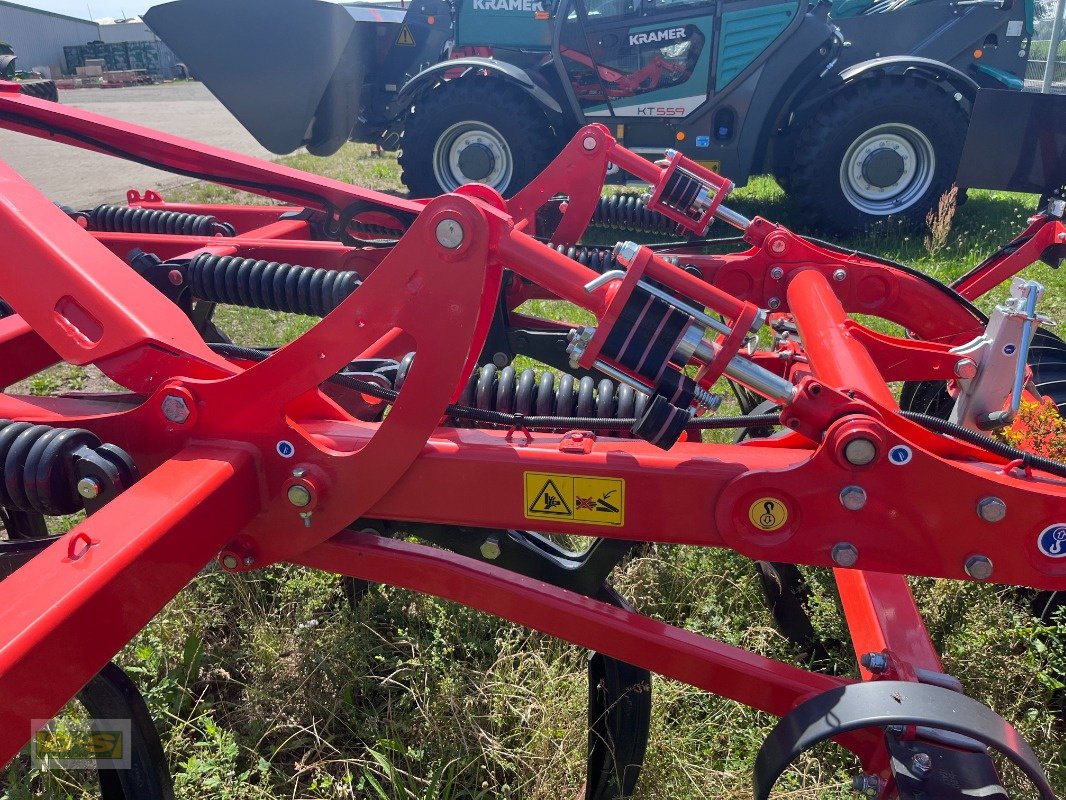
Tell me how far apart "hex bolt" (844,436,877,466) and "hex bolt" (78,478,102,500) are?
1.37 m

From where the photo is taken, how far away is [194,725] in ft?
7.61

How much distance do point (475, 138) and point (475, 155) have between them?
0.15m

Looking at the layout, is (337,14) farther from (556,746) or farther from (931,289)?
(556,746)

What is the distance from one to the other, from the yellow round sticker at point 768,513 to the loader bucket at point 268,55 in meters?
5.03

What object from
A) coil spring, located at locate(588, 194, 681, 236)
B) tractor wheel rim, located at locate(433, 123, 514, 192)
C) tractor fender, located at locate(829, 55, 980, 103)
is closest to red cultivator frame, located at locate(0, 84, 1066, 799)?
coil spring, located at locate(588, 194, 681, 236)

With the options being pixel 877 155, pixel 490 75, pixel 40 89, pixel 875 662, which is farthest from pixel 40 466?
pixel 877 155

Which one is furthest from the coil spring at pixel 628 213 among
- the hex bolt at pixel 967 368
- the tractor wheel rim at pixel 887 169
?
the tractor wheel rim at pixel 887 169

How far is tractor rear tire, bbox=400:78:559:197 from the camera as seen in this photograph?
700 centimetres

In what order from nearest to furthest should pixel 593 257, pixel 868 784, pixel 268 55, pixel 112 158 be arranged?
1. pixel 868 784
2. pixel 593 257
3. pixel 268 55
4. pixel 112 158

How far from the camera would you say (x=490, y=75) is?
7047 mm

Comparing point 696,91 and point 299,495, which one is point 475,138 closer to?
point 696,91

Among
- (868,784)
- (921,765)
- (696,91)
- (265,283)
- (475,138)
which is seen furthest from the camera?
(475,138)

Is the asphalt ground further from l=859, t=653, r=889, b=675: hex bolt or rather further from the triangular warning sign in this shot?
l=859, t=653, r=889, b=675: hex bolt

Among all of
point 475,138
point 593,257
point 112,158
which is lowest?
point 593,257
